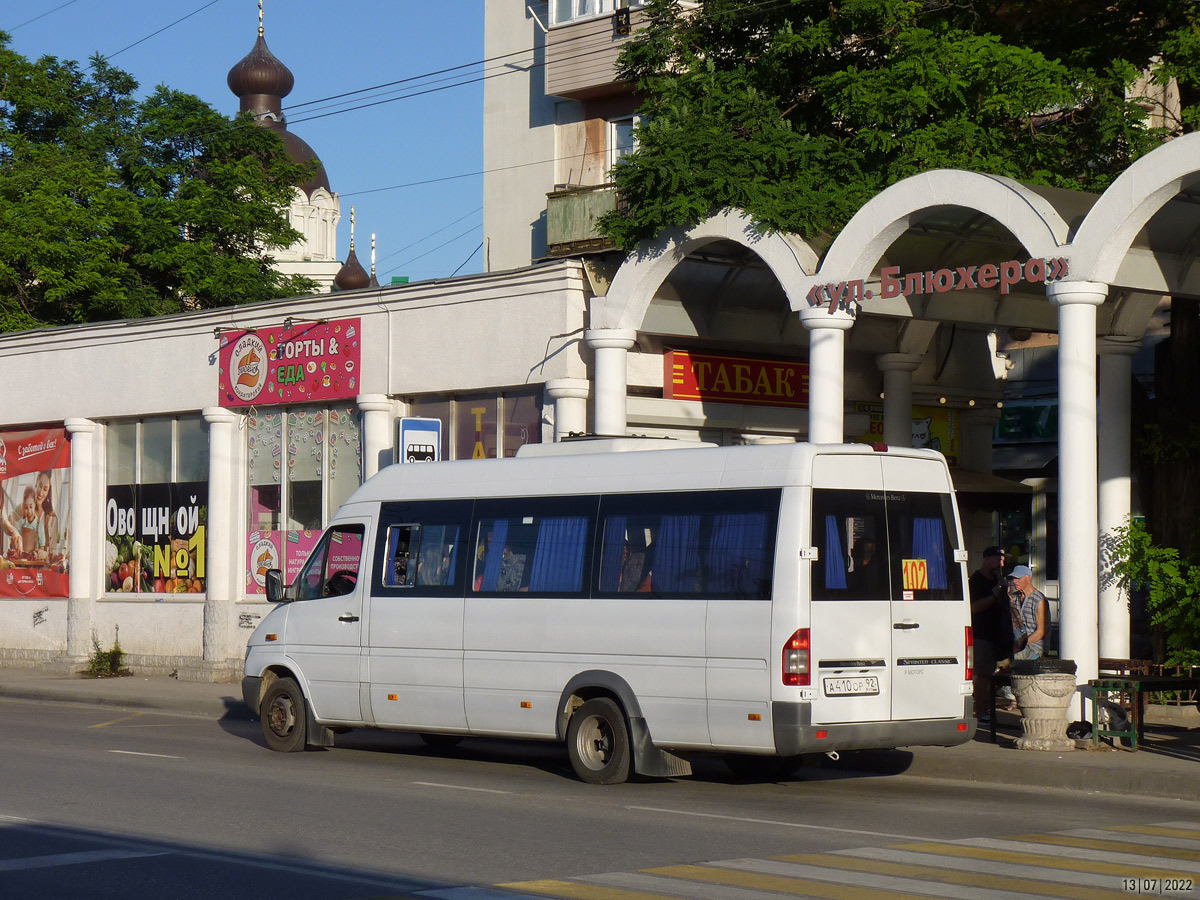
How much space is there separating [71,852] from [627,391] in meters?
13.0

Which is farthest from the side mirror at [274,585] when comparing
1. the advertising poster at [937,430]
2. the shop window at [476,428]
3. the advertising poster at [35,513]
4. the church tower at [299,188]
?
the church tower at [299,188]

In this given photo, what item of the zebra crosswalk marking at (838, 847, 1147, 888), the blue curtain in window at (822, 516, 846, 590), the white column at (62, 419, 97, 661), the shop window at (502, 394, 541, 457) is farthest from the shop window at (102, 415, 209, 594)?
the zebra crosswalk marking at (838, 847, 1147, 888)

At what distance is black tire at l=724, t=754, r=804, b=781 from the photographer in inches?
528

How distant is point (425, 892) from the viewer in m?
7.66

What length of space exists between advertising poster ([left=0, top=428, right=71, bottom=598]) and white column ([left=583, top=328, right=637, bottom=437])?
1210 cm

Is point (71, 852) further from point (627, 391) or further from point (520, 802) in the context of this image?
point (627, 391)

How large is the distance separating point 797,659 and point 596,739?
2.11 meters

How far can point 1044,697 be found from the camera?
1397 centimetres

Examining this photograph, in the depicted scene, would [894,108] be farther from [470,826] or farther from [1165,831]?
[470,826]

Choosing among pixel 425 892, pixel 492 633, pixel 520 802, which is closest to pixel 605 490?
pixel 492 633

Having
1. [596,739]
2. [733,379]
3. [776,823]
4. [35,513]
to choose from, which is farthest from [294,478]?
[776,823]

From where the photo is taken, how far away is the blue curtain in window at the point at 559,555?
1322cm

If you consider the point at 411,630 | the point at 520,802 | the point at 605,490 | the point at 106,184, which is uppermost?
the point at 106,184

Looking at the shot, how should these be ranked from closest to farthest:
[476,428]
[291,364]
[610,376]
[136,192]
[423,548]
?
[423,548] < [610,376] < [476,428] < [291,364] < [136,192]
